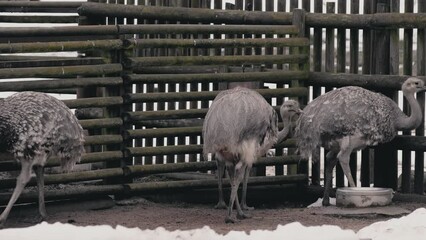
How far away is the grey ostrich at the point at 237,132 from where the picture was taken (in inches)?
441

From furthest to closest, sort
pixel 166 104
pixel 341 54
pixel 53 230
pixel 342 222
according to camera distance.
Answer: pixel 166 104 < pixel 341 54 < pixel 342 222 < pixel 53 230

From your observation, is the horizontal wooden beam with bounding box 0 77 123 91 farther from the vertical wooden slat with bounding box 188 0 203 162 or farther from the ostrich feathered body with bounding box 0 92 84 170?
the vertical wooden slat with bounding box 188 0 203 162

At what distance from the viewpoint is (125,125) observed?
40.6 ft

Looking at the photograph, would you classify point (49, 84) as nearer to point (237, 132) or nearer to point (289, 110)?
point (237, 132)

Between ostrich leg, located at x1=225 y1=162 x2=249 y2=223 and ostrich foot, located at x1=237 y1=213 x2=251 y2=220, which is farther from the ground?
ostrich leg, located at x1=225 y1=162 x2=249 y2=223

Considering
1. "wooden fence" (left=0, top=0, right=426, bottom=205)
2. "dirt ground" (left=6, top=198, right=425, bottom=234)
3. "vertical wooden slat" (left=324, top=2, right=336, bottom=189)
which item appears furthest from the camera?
"vertical wooden slat" (left=324, top=2, right=336, bottom=189)

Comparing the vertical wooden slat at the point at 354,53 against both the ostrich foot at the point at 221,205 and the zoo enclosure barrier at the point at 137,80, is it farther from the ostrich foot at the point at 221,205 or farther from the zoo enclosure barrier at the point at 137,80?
the ostrich foot at the point at 221,205

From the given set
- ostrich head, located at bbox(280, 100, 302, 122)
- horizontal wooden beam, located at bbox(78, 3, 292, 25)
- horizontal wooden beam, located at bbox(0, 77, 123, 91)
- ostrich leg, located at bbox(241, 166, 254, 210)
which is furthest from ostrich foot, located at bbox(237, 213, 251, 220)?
horizontal wooden beam, located at bbox(78, 3, 292, 25)

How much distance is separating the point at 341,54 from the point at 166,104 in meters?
2.14

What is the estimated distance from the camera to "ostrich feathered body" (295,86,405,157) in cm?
1219

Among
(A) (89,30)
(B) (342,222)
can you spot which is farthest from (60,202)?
(B) (342,222)

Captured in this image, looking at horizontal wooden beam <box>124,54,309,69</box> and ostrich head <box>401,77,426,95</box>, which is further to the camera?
horizontal wooden beam <box>124,54,309,69</box>

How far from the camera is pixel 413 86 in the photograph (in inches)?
481

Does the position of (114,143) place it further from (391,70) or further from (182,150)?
(391,70)
